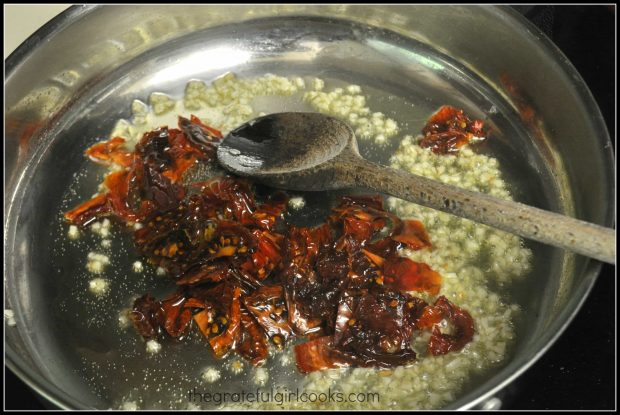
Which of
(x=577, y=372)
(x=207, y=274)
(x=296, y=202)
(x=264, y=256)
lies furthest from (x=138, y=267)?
(x=577, y=372)

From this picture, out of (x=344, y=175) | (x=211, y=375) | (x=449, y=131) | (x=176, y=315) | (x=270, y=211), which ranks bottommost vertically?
(x=211, y=375)

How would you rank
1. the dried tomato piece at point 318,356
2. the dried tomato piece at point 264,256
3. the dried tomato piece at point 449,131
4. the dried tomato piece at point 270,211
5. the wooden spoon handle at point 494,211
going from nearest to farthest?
the wooden spoon handle at point 494,211
the dried tomato piece at point 318,356
the dried tomato piece at point 264,256
the dried tomato piece at point 270,211
the dried tomato piece at point 449,131

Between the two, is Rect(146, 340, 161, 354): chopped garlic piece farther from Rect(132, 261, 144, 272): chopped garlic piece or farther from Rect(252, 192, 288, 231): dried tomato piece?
Rect(252, 192, 288, 231): dried tomato piece

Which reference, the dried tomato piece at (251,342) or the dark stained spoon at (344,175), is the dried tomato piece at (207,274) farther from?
the dark stained spoon at (344,175)

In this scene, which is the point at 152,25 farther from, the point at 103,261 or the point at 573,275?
the point at 573,275

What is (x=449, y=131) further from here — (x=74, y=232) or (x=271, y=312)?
(x=74, y=232)

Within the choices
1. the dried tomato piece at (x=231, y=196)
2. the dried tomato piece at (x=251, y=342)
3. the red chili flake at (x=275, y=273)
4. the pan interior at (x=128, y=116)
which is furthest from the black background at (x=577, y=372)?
the dried tomato piece at (x=231, y=196)

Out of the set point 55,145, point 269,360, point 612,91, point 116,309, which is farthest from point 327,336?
point 612,91
